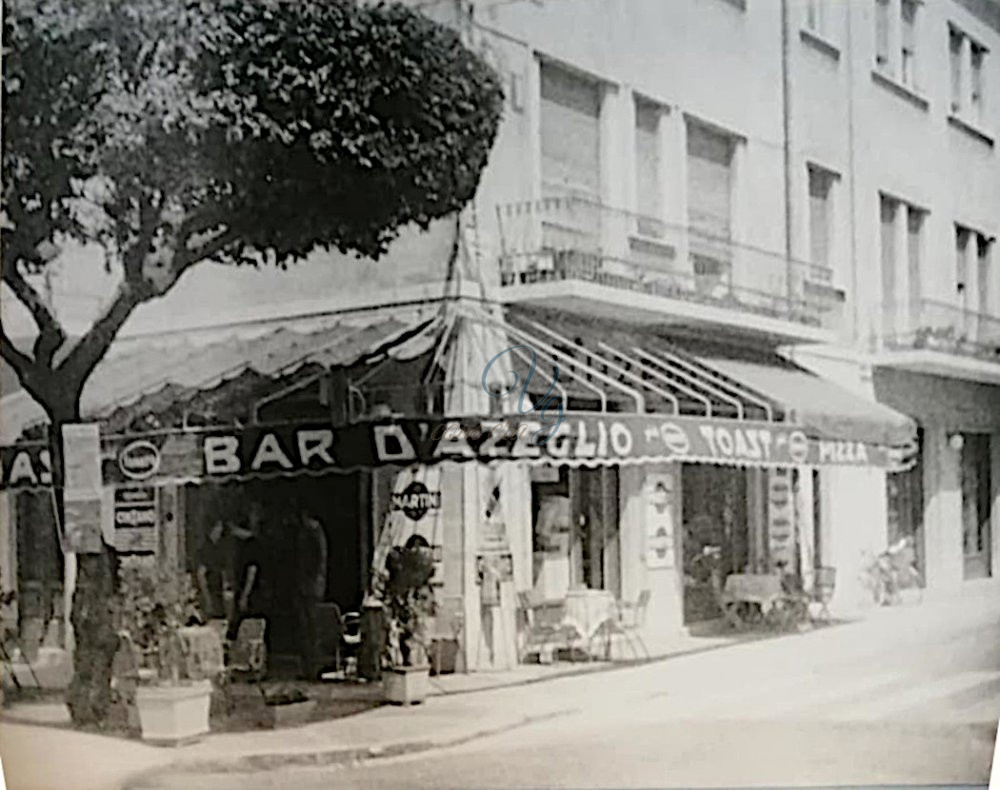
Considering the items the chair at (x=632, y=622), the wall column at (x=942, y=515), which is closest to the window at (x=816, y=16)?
the wall column at (x=942, y=515)

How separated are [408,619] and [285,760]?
1.53ft

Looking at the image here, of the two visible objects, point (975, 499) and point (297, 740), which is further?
point (975, 499)

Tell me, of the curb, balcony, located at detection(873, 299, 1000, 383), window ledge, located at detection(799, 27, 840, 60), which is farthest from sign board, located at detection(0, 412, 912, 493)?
window ledge, located at detection(799, 27, 840, 60)

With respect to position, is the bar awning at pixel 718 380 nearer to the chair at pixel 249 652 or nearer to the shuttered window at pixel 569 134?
the shuttered window at pixel 569 134

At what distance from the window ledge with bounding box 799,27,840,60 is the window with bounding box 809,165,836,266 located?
0.32 meters

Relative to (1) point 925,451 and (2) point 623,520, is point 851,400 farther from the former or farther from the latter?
(2) point 623,520

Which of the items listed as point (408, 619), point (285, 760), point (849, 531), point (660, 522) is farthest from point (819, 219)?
point (285, 760)

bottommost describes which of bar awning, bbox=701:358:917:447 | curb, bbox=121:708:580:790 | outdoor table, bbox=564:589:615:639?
curb, bbox=121:708:580:790

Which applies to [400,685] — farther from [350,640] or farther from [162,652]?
[162,652]

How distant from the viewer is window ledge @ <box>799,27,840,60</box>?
11.6 feet

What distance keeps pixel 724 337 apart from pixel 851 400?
16.5 inches

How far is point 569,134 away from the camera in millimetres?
3375

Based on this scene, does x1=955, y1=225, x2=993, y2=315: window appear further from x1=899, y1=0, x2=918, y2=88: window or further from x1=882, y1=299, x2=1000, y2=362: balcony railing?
x1=899, y1=0, x2=918, y2=88: window

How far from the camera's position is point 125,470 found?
3279mm
